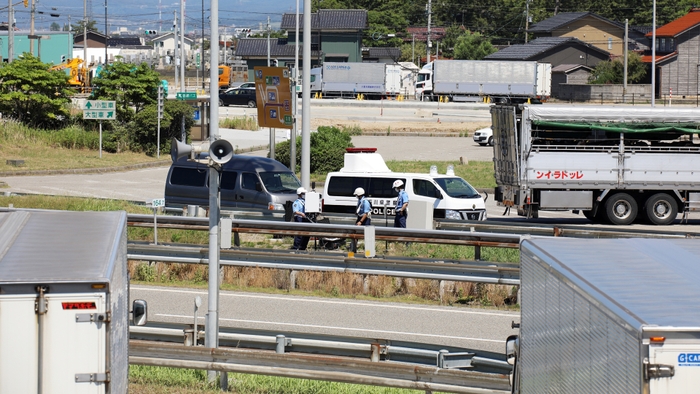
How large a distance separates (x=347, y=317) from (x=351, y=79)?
64.6 m

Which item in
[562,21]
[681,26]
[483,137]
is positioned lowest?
[483,137]

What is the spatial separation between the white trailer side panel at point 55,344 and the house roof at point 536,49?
84.9 metres

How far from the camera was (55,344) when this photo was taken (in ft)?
18.7

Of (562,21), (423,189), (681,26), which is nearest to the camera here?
(423,189)

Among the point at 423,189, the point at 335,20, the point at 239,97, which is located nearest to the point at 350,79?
the point at 239,97

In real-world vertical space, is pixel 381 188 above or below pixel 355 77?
below

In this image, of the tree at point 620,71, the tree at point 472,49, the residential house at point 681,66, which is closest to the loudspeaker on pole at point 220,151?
the residential house at point 681,66

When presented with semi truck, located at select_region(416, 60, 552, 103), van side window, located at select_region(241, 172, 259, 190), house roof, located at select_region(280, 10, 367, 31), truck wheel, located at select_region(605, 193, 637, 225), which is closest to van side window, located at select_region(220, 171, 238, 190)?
van side window, located at select_region(241, 172, 259, 190)

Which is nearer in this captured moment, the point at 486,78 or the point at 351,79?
the point at 486,78

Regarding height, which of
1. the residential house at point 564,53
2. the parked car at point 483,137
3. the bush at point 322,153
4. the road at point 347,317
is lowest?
the road at point 347,317

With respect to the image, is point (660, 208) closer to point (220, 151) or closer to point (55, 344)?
point (220, 151)

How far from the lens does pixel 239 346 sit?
424 inches

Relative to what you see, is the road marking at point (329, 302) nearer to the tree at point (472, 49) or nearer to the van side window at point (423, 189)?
the van side window at point (423, 189)

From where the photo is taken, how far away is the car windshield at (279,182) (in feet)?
75.2
